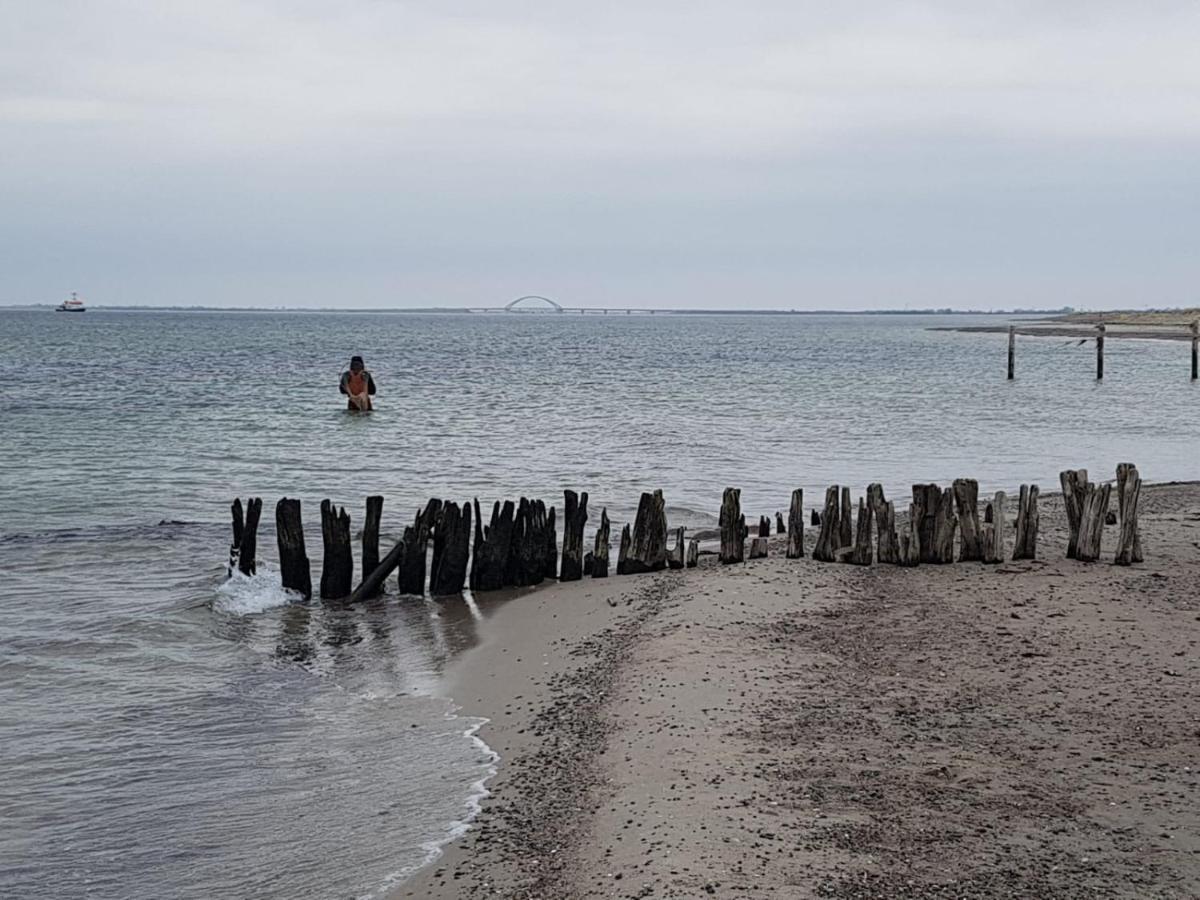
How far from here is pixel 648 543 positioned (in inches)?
557

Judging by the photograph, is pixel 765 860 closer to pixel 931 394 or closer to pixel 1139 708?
pixel 1139 708

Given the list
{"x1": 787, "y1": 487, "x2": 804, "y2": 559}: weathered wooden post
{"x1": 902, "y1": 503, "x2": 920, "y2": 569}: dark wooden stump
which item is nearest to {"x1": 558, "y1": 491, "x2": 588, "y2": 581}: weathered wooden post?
{"x1": 787, "y1": 487, "x2": 804, "y2": 559}: weathered wooden post

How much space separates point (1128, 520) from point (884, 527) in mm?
2535

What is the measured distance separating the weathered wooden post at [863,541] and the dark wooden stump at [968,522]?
35.6 inches

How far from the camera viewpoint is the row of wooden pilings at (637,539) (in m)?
13.4

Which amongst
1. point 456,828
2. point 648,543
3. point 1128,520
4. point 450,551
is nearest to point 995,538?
point 1128,520

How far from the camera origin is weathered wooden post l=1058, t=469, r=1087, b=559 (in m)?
13.3

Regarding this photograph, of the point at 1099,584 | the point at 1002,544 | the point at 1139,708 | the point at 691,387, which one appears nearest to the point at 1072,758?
the point at 1139,708

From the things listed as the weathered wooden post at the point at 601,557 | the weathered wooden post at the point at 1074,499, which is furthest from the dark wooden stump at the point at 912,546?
the weathered wooden post at the point at 601,557

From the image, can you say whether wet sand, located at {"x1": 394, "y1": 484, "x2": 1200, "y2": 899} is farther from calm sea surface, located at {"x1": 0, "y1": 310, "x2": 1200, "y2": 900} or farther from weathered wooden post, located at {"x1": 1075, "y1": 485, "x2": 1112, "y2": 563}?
calm sea surface, located at {"x1": 0, "y1": 310, "x2": 1200, "y2": 900}

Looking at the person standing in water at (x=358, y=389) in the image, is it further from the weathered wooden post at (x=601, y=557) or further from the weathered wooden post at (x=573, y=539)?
the weathered wooden post at (x=601, y=557)

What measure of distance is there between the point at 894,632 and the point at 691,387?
4311 centimetres

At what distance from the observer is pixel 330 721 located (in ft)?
31.9

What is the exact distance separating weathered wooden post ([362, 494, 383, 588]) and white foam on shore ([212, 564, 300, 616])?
822 millimetres
